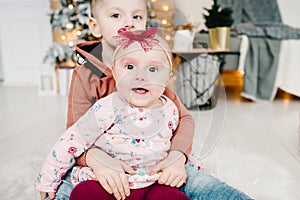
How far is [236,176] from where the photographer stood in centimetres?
87

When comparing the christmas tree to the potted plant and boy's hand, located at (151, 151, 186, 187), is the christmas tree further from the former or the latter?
boy's hand, located at (151, 151, 186, 187)

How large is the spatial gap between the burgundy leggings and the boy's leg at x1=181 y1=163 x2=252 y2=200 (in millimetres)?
43

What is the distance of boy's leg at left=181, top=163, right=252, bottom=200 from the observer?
1.90ft

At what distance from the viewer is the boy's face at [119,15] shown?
62cm

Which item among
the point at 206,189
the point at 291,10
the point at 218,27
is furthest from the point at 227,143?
the point at 291,10

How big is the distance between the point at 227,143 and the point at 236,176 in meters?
0.29

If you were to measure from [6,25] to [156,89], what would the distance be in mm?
2573

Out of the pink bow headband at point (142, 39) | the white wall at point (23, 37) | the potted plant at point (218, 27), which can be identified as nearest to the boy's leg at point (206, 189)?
the pink bow headband at point (142, 39)

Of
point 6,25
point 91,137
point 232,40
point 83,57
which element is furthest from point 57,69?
point 91,137

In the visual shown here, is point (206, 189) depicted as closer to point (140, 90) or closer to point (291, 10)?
point (140, 90)

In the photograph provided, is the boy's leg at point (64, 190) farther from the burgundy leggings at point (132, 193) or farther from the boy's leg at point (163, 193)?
the boy's leg at point (163, 193)

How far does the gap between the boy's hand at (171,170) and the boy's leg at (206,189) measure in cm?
3

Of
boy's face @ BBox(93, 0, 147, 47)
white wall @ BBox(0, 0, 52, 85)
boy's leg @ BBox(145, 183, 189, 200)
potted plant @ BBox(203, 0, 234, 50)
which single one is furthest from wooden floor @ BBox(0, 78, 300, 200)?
white wall @ BBox(0, 0, 52, 85)

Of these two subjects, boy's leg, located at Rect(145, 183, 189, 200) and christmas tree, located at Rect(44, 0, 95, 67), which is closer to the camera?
boy's leg, located at Rect(145, 183, 189, 200)
